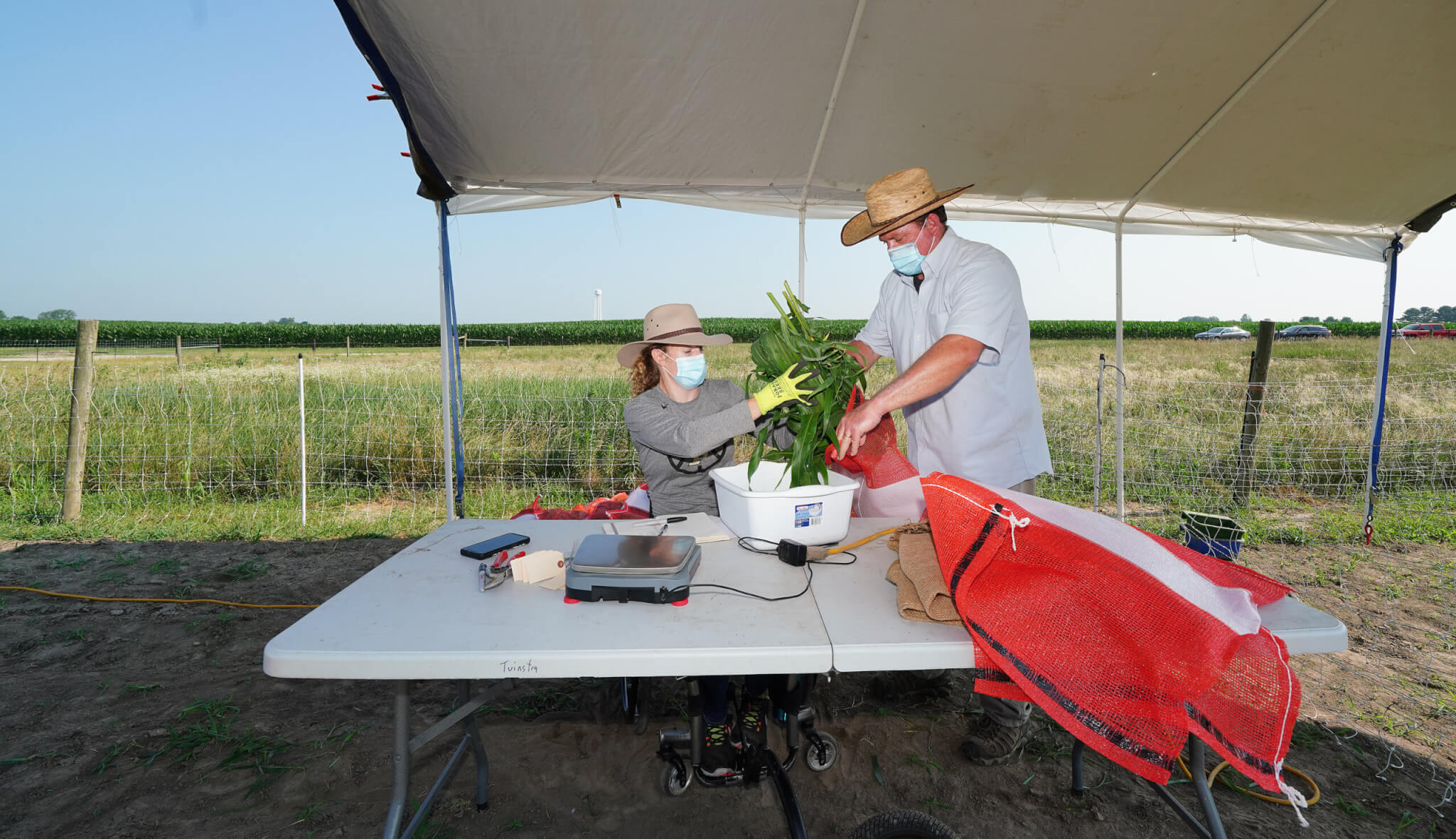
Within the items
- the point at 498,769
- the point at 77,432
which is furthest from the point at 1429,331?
the point at 77,432

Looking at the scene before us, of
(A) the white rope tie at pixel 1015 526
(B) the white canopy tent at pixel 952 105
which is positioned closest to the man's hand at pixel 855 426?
(A) the white rope tie at pixel 1015 526

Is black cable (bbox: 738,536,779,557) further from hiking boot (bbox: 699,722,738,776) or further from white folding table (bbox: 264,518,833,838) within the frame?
hiking boot (bbox: 699,722,738,776)

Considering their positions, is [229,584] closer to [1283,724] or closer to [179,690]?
[179,690]

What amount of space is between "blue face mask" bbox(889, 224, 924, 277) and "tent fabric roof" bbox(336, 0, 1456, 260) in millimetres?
1291

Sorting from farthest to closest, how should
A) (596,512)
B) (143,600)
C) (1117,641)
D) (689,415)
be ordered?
(143,600)
(596,512)
(689,415)
(1117,641)

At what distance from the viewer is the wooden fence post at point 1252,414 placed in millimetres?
6715

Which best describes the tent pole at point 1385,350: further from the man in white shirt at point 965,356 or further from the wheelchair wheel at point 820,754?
the wheelchair wheel at point 820,754

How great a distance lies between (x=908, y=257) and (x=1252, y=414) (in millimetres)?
5422

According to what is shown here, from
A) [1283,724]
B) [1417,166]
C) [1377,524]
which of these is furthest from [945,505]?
[1377,524]

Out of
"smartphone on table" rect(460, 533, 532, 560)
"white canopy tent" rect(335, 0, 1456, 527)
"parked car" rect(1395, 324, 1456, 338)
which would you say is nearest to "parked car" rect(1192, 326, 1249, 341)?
"parked car" rect(1395, 324, 1456, 338)

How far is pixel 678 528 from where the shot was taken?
256 cm

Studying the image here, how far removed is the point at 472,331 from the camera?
44.4 metres

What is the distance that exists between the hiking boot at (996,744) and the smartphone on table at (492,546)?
6.37ft

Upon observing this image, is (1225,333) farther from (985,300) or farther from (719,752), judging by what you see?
(719,752)
